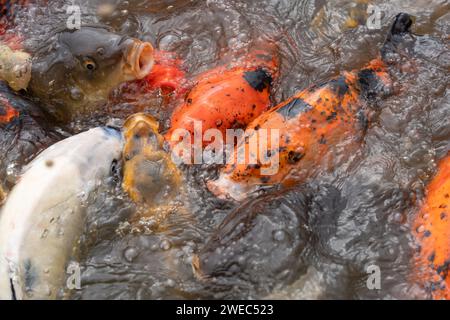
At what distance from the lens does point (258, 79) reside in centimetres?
390

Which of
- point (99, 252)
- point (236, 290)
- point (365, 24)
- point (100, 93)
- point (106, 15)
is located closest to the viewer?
point (236, 290)

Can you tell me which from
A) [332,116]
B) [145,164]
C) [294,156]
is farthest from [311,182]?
[145,164]

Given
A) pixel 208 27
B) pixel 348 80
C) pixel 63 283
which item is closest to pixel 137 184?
pixel 63 283

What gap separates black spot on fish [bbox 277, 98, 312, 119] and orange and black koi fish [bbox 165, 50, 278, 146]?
356mm

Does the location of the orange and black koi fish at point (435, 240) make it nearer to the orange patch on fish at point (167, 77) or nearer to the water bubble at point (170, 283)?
the water bubble at point (170, 283)

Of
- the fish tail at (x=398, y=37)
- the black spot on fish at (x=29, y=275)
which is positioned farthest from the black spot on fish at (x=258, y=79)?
the black spot on fish at (x=29, y=275)

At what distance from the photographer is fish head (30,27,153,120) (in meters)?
3.99

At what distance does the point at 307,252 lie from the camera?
3.15 meters

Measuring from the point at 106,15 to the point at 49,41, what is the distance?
1.00 metres

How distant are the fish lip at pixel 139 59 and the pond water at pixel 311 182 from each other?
233 mm

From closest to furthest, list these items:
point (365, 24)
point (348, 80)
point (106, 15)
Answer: point (348, 80)
point (365, 24)
point (106, 15)

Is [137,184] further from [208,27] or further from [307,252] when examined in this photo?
[208,27]

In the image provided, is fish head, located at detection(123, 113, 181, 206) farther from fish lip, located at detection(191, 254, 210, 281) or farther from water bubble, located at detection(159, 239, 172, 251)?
fish lip, located at detection(191, 254, 210, 281)

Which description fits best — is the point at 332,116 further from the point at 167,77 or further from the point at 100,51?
the point at 100,51
